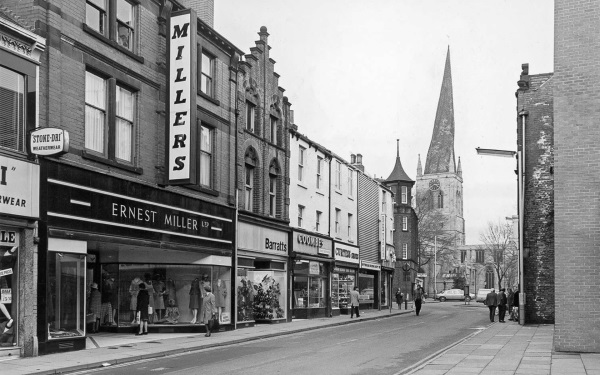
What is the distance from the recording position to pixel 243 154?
30891mm

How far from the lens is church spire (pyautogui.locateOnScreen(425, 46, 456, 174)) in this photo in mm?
159375

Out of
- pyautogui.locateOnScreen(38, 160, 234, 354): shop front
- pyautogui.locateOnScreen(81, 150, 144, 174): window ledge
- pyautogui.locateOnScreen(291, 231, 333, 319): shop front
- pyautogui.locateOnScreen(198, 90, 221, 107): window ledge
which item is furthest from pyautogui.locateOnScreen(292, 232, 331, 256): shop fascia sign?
pyautogui.locateOnScreen(81, 150, 144, 174): window ledge

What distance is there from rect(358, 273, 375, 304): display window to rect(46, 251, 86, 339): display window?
103 feet

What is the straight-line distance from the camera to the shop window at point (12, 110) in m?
17.4

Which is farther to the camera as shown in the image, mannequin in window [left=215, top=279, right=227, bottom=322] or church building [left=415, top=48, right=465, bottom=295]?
church building [left=415, top=48, right=465, bottom=295]

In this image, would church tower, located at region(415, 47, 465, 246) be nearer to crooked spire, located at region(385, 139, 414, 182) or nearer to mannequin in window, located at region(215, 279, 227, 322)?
crooked spire, located at region(385, 139, 414, 182)

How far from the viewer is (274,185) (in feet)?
116

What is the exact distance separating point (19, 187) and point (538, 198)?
2477 centimetres

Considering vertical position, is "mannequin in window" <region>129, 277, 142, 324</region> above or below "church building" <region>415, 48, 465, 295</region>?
below

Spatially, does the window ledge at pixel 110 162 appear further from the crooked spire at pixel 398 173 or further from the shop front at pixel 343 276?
the crooked spire at pixel 398 173

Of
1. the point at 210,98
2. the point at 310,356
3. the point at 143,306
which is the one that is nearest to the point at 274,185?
the point at 210,98

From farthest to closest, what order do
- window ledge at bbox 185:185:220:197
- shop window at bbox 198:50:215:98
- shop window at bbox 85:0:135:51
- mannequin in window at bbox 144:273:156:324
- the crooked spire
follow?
the crooked spire
shop window at bbox 198:50:215:98
window ledge at bbox 185:185:220:197
mannequin in window at bbox 144:273:156:324
shop window at bbox 85:0:135:51

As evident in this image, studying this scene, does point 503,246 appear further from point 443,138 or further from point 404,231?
point 443,138

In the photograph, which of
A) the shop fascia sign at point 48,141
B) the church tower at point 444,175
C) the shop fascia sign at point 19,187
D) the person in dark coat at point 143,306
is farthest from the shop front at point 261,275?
the church tower at point 444,175
